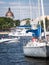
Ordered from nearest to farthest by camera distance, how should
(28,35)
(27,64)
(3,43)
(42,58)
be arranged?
(27,64) < (42,58) < (3,43) < (28,35)

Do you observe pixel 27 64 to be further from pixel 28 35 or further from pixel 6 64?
pixel 28 35

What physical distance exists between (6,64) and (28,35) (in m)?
103

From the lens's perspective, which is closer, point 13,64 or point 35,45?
point 13,64

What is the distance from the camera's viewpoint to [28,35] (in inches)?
5950

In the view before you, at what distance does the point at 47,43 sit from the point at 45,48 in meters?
1.71

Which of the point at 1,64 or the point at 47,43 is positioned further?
the point at 47,43

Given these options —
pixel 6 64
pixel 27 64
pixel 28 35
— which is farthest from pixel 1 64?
pixel 28 35

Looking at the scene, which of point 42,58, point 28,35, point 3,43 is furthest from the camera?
point 28,35

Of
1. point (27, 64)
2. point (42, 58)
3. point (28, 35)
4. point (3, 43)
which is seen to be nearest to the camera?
point (27, 64)

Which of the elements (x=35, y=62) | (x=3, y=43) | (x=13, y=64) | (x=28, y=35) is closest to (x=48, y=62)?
(x=35, y=62)

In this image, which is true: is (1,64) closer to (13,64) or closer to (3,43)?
(13,64)

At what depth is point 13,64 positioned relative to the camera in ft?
159

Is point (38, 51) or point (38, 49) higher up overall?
point (38, 49)

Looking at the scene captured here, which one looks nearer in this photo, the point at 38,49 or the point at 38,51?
the point at 38,49
